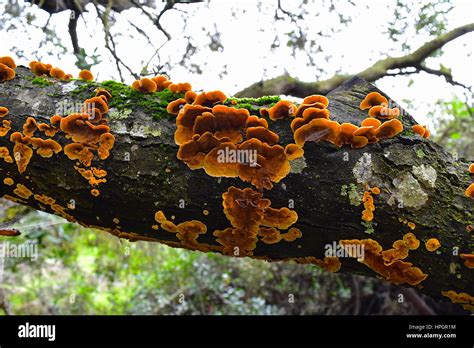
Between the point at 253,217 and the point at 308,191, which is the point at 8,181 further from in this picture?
the point at 308,191

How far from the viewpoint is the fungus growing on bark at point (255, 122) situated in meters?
1.68

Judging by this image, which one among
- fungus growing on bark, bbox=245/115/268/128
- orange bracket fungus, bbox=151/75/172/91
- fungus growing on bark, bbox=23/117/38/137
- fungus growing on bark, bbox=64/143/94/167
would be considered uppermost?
orange bracket fungus, bbox=151/75/172/91

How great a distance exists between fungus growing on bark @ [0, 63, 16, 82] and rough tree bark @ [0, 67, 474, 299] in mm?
243

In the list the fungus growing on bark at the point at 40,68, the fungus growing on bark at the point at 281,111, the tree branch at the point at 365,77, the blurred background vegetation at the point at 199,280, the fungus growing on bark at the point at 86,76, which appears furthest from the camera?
the blurred background vegetation at the point at 199,280

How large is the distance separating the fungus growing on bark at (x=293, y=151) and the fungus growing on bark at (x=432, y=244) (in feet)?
1.95

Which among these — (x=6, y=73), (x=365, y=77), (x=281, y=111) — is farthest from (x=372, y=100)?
(x=365, y=77)

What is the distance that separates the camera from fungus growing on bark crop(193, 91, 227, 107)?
5.82ft

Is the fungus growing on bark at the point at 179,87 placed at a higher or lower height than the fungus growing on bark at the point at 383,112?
higher

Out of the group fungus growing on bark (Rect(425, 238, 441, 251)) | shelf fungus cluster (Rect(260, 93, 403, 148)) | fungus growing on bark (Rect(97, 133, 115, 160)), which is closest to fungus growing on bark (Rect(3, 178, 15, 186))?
fungus growing on bark (Rect(97, 133, 115, 160))

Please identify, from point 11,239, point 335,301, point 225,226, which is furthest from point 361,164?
point 335,301

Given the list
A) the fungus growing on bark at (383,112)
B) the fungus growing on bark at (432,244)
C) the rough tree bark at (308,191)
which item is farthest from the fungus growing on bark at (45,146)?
the fungus growing on bark at (432,244)

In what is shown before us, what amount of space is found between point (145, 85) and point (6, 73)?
2.07ft

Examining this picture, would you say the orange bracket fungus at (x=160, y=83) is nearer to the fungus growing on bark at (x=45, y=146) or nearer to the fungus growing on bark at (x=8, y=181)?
the fungus growing on bark at (x=45, y=146)

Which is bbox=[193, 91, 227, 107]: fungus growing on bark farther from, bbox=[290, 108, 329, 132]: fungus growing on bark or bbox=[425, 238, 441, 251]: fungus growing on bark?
bbox=[425, 238, 441, 251]: fungus growing on bark
